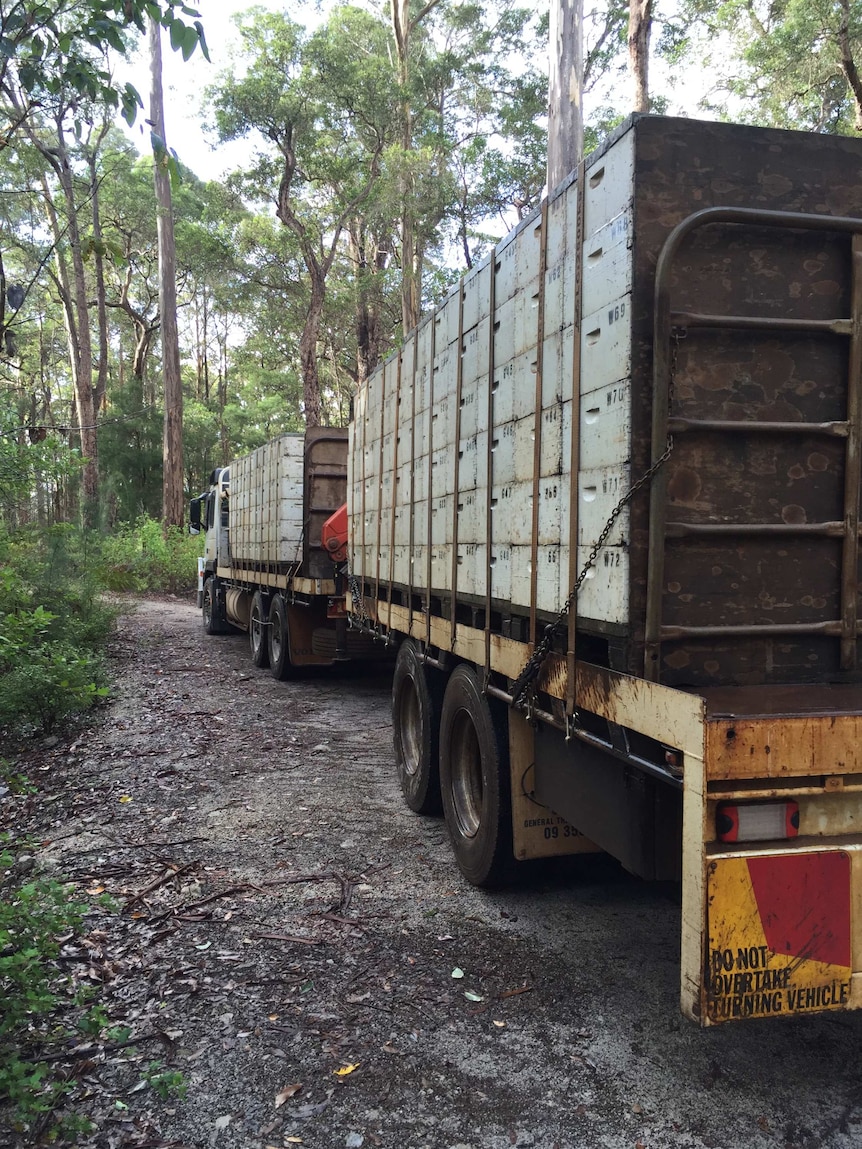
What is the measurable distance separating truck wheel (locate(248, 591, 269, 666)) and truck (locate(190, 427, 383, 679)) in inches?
0.6

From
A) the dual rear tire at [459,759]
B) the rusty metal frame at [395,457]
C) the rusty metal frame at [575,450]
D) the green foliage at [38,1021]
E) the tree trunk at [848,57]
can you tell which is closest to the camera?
the green foliage at [38,1021]

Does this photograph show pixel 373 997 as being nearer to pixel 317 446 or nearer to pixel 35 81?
pixel 35 81

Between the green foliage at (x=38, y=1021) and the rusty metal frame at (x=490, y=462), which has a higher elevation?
the rusty metal frame at (x=490, y=462)

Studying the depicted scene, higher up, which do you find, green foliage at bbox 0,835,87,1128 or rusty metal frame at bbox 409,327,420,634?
rusty metal frame at bbox 409,327,420,634

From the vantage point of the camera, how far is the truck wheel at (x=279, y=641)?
10797 mm

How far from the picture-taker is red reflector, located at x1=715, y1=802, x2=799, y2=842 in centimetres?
229

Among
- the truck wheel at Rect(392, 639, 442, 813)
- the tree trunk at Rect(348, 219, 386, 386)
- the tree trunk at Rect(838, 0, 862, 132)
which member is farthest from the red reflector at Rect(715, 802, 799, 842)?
the tree trunk at Rect(348, 219, 386, 386)

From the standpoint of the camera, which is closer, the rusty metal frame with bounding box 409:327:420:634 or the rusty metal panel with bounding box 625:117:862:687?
the rusty metal panel with bounding box 625:117:862:687

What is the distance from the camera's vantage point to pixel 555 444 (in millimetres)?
3254

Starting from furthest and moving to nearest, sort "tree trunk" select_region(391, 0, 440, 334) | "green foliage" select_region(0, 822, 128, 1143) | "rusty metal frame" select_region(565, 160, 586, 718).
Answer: "tree trunk" select_region(391, 0, 440, 334) < "rusty metal frame" select_region(565, 160, 586, 718) < "green foliage" select_region(0, 822, 128, 1143)

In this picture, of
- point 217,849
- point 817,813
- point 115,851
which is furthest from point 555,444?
point 115,851

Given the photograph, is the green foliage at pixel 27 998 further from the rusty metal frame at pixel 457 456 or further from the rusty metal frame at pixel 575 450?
Result: the rusty metal frame at pixel 457 456

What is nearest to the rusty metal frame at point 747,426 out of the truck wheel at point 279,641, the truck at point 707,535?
the truck at point 707,535

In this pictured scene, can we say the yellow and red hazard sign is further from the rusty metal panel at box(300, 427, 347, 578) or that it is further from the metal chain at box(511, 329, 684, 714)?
the rusty metal panel at box(300, 427, 347, 578)
